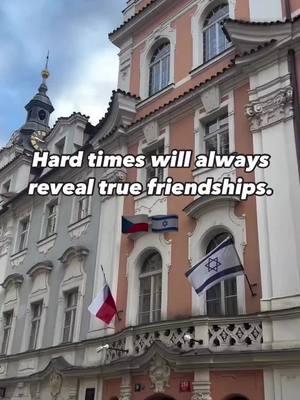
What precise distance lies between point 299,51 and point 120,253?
723 cm

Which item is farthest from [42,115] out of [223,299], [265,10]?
[223,299]

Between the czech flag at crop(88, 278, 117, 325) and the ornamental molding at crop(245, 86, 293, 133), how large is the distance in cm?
562

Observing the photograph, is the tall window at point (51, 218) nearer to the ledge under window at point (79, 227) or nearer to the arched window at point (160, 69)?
the ledge under window at point (79, 227)

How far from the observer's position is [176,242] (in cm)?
1354

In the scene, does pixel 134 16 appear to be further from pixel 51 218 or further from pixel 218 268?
pixel 218 268

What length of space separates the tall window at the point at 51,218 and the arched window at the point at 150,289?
6103 mm

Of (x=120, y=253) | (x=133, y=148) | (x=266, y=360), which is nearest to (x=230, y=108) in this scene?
(x=133, y=148)

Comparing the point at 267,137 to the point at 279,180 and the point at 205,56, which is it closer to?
the point at 279,180

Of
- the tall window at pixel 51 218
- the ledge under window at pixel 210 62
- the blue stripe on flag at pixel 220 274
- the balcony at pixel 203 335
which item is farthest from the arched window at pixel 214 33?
the tall window at pixel 51 218

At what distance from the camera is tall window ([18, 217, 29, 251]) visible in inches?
851

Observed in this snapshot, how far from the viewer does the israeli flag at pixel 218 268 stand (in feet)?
35.9

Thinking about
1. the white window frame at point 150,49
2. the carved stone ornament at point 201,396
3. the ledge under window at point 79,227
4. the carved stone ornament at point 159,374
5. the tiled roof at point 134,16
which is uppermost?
the tiled roof at point 134,16

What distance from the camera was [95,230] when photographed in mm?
16781

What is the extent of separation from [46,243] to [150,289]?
6.59 meters
